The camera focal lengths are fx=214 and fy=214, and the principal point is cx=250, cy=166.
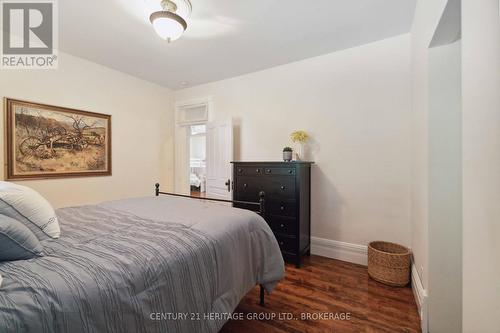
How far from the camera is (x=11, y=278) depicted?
76 centimetres

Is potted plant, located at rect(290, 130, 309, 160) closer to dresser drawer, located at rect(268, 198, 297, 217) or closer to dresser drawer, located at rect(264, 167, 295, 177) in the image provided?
dresser drawer, located at rect(264, 167, 295, 177)

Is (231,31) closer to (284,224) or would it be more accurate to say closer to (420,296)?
(284,224)

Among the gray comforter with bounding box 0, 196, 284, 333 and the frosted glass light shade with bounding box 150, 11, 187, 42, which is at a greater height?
A: the frosted glass light shade with bounding box 150, 11, 187, 42

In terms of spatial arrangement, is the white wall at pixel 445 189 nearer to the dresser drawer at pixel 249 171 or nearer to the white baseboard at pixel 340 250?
the white baseboard at pixel 340 250

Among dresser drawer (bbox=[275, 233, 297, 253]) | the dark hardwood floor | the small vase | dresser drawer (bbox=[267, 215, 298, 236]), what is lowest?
the dark hardwood floor

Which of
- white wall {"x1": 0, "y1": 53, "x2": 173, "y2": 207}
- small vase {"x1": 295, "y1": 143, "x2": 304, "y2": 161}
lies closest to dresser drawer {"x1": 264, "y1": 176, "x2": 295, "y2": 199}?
small vase {"x1": 295, "y1": 143, "x2": 304, "y2": 161}

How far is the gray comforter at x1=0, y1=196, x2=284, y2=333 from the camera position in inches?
28.3

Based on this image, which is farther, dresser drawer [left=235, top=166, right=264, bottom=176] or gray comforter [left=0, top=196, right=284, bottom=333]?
dresser drawer [left=235, top=166, right=264, bottom=176]

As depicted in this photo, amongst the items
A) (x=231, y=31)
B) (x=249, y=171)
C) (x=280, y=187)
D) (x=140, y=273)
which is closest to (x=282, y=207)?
(x=280, y=187)

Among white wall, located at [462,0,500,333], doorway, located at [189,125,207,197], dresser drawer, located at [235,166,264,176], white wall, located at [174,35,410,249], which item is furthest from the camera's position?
doorway, located at [189,125,207,197]

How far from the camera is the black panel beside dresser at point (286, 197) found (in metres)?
2.63

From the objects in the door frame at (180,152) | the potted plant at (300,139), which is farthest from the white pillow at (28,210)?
the door frame at (180,152)

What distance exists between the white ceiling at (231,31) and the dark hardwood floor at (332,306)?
2.74m

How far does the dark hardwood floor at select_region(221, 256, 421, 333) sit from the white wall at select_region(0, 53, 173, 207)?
9.09ft
